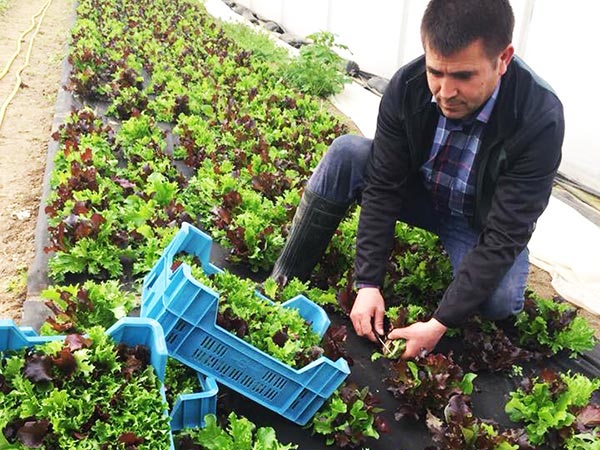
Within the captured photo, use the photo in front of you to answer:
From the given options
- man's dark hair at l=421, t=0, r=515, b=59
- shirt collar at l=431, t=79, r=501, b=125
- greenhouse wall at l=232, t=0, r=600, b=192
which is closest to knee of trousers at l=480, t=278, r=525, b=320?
shirt collar at l=431, t=79, r=501, b=125

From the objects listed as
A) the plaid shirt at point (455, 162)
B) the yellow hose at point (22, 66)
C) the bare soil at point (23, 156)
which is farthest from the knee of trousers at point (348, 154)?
the yellow hose at point (22, 66)

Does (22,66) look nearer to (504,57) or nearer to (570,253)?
(570,253)

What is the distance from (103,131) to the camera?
5.80 m

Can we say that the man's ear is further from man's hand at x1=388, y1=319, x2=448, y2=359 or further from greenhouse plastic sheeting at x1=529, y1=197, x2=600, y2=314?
greenhouse plastic sheeting at x1=529, y1=197, x2=600, y2=314

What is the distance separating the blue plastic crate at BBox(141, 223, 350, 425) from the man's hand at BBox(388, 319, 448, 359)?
0.56 meters

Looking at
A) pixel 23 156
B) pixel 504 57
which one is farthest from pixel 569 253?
pixel 23 156

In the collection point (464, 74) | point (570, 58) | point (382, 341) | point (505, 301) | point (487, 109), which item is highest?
point (570, 58)

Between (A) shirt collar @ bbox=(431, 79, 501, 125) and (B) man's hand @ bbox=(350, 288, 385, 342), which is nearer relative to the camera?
(A) shirt collar @ bbox=(431, 79, 501, 125)

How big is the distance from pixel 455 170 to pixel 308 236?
37.1 inches

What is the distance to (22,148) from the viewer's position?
6453 millimetres

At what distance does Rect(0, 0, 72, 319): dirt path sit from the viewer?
4.20m

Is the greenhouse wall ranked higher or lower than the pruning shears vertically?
higher

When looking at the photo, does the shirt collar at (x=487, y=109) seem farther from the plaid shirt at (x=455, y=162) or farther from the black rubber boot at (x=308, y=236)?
the black rubber boot at (x=308, y=236)

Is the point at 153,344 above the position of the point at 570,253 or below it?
below
